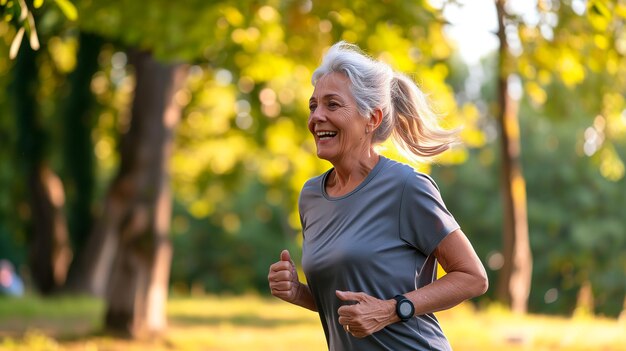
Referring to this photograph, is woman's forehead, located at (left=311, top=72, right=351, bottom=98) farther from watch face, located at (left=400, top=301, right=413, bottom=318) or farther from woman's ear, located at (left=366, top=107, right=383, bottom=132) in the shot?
watch face, located at (left=400, top=301, right=413, bottom=318)

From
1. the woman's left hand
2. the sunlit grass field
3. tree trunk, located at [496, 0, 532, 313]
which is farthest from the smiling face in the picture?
tree trunk, located at [496, 0, 532, 313]

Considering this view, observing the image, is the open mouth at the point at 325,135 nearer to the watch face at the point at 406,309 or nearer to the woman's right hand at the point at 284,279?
the woman's right hand at the point at 284,279

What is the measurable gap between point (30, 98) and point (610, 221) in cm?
2927

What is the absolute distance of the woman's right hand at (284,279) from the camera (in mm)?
4102

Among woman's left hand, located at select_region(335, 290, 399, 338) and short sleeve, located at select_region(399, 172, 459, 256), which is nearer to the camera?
woman's left hand, located at select_region(335, 290, 399, 338)

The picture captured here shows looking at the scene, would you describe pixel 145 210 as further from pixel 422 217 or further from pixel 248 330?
pixel 422 217

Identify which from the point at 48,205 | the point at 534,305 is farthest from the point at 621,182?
the point at 48,205

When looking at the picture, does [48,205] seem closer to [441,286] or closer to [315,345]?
[315,345]

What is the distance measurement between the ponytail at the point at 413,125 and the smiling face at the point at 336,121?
0.55 feet

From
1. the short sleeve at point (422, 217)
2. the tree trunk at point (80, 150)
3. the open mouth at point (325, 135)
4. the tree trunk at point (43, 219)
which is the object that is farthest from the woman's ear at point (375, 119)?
the tree trunk at point (43, 219)

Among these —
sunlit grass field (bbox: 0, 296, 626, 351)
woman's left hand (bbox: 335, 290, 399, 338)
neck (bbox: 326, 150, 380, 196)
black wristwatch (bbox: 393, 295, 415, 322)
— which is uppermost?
neck (bbox: 326, 150, 380, 196)

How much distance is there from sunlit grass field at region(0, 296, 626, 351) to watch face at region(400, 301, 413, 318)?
917 cm

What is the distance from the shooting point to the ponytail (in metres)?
4.12

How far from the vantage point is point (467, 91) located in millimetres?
54156
